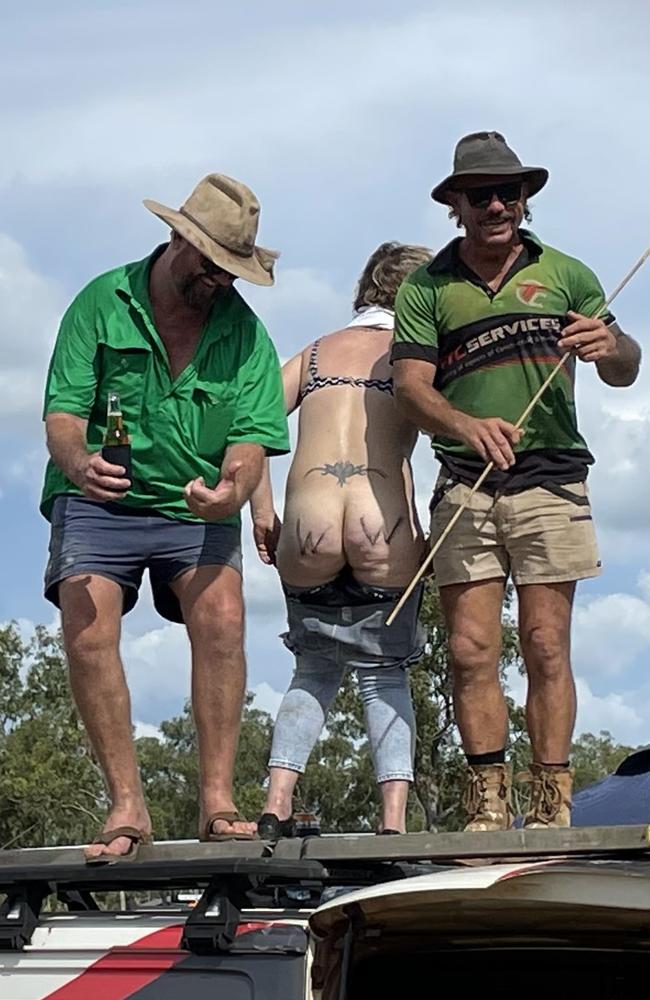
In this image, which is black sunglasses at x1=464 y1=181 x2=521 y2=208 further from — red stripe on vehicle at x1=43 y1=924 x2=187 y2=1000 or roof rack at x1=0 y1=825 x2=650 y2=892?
red stripe on vehicle at x1=43 y1=924 x2=187 y2=1000

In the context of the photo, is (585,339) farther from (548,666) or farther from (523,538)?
(548,666)

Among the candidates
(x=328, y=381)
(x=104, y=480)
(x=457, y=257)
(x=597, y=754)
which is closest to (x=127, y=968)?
(x=104, y=480)

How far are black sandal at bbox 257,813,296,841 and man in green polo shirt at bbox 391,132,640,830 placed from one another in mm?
601

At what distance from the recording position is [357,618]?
6.00 meters

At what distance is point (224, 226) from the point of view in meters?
5.64

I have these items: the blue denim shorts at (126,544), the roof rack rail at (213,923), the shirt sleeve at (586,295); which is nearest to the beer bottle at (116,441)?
the blue denim shorts at (126,544)

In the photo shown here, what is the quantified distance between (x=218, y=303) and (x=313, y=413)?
0.59 meters

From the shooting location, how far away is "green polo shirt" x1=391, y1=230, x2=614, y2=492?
5547 mm

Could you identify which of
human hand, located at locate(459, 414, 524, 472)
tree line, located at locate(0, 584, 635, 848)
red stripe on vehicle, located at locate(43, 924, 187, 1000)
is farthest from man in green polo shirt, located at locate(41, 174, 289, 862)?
tree line, located at locate(0, 584, 635, 848)

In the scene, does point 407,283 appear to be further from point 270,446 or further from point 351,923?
point 351,923

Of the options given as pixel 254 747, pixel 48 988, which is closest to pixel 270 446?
pixel 48 988

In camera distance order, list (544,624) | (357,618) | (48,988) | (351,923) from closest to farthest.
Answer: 1. (351,923)
2. (48,988)
3. (544,624)
4. (357,618)

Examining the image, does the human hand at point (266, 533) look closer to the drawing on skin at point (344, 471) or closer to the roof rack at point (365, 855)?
the drawing on skin at point (344, 471)

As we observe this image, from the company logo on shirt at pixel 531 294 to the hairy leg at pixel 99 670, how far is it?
1.54 meters
